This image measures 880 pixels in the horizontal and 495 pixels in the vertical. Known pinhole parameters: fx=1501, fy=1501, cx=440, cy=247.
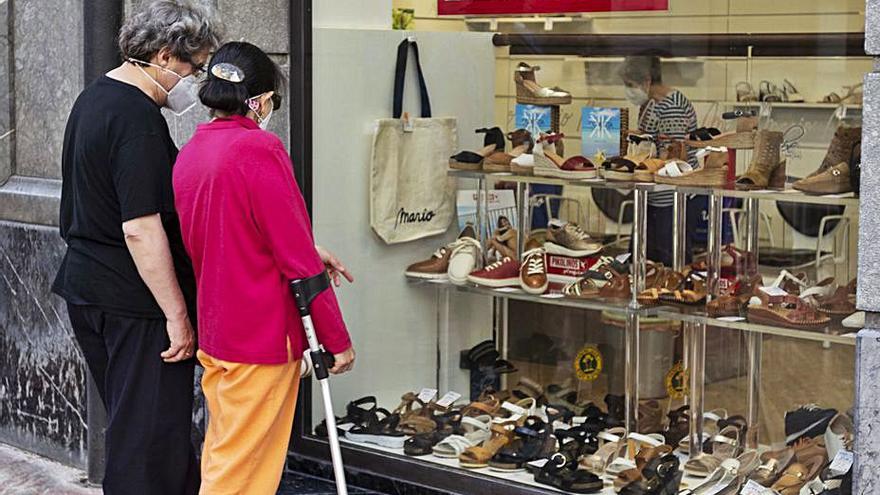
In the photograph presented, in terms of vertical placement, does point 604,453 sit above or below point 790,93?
below

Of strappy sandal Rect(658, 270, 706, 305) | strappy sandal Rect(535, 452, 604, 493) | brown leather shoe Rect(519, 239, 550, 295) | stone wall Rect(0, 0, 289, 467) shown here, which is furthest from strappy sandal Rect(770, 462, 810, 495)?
stone wall Rect(0, 0, 289, 467)

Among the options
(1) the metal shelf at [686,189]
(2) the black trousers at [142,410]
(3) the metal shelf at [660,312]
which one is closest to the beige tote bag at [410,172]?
(1) the metal shelf at [686,189]

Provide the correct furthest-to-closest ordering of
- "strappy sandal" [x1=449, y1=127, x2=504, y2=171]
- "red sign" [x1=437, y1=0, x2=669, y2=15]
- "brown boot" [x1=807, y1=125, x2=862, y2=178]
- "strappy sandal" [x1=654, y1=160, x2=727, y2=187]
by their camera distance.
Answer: "strappy sandal" [x1=449, y1=127, x2=504, y2=171]
"red sign" [x1=437, y1=0, x2=669, y2=15]
"strappy sandal" [x1=654, y1=160, x2=727, y2=187]
"brown boot" [x1=807, y1=125, x2=862, y2=178]

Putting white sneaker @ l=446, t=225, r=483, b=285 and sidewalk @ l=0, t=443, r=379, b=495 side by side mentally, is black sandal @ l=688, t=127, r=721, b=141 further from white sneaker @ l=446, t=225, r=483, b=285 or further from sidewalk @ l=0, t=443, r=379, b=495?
sidewalk @ l=0, t=443, r=379, b=495

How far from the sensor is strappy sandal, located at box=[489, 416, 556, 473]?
5730 millimetres

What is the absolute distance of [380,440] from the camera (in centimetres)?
612

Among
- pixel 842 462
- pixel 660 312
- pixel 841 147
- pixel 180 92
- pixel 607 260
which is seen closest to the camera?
pixel 180 92

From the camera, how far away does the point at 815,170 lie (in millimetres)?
5258

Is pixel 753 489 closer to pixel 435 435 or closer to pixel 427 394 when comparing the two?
pixel 435 435

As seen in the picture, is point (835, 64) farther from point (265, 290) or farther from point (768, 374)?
point (265, 290)

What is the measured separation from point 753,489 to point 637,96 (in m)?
1.77

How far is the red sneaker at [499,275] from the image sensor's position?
6.23 metres

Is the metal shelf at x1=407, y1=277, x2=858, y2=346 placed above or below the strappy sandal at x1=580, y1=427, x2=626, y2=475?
above

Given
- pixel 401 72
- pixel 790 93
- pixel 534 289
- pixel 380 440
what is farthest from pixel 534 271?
pixel 790 93
